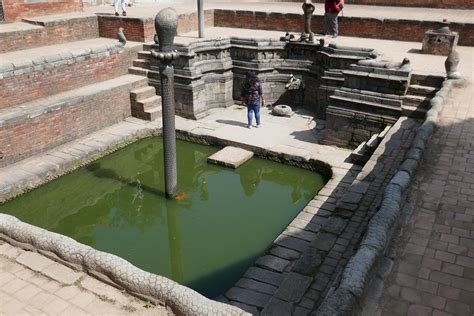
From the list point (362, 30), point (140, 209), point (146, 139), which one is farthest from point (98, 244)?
point (362, 30)

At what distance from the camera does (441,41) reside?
11148 millimetres

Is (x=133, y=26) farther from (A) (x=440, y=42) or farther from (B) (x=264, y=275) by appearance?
(B) (x=264, y=275)

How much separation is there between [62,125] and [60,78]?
1.30m

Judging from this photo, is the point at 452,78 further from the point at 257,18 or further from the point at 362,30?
the point at 257,18

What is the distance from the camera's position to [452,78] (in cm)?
919

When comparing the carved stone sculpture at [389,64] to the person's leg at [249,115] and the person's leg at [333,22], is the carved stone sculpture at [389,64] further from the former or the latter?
the person's leg at [333,22]

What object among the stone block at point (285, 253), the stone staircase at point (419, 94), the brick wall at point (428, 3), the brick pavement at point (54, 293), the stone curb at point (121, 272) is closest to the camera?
the stone curb at point (121, 272)

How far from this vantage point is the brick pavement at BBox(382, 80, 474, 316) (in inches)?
150

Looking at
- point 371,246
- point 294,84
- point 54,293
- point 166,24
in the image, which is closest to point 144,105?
point 294,84

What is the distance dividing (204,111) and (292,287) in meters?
7.75

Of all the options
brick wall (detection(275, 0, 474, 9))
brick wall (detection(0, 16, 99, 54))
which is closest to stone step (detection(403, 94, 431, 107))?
brick wall (detection(275, 0, 474, 9))

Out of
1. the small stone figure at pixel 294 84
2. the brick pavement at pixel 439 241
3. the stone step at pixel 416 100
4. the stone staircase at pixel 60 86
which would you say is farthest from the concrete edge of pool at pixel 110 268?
the small stone figure at pixel 294 84

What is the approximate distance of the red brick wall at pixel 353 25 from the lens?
12344 mm

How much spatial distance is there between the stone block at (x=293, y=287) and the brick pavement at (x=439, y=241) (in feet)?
3.88
